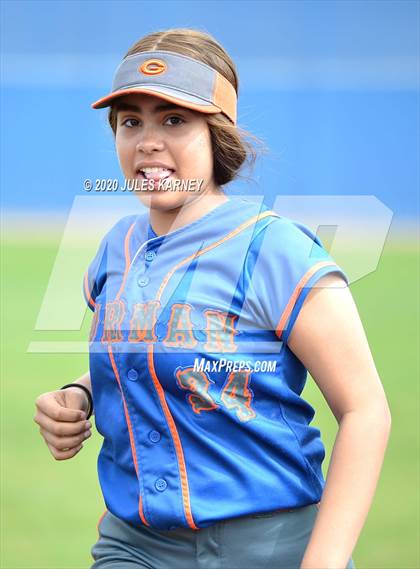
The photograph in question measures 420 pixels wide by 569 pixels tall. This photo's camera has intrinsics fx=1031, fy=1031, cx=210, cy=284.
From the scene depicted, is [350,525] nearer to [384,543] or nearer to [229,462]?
[229,462]

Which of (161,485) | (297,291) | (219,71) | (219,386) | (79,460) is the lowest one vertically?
(161,485)

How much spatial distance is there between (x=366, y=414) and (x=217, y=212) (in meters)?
0.44

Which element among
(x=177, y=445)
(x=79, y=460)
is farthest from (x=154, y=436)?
(x=79, y=460)

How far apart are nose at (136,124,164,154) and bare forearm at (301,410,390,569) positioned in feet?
1.82

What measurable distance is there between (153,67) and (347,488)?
2.58 feet

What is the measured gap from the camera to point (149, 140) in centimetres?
175

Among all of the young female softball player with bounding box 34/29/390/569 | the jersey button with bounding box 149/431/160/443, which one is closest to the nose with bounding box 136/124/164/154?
the young female softball player with bounding box 34/29/390/569

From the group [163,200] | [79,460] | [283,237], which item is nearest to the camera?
[283,237]

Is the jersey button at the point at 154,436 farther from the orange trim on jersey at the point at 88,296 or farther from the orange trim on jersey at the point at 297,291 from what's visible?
the orange trim on jersey at the point at 88,296

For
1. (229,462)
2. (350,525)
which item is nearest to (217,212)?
(229,462)

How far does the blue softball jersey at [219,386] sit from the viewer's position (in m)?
1.63

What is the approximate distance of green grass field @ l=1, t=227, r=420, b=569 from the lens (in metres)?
3.62

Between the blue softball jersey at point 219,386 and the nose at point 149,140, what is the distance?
163 mm

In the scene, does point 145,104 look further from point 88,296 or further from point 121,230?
point 88,296
